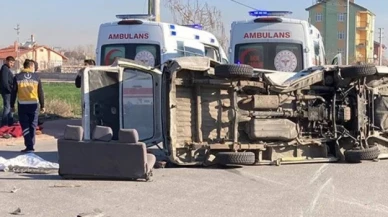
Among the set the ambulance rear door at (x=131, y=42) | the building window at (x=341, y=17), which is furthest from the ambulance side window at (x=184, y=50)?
the building window at (x=341, y=17)

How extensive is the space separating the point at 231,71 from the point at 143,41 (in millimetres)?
3656

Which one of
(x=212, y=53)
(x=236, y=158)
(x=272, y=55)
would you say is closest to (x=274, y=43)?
(x=272, y=55)

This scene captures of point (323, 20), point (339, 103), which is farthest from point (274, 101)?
point (323, 20)

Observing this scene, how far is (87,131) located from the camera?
11.2 meters

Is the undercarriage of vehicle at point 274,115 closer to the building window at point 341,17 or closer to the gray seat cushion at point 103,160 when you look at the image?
the gray seat cushion at point 103,160

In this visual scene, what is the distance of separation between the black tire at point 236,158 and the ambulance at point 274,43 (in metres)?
3.75

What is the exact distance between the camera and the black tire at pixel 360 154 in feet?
36.7

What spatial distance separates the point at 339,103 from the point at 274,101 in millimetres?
1186

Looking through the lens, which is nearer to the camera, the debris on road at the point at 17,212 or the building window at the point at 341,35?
the debris on road at the point at 17,212

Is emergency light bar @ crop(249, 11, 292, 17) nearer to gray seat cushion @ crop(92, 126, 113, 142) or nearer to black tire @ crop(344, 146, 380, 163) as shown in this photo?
black tire @ crop(344, 146, 380, 163)

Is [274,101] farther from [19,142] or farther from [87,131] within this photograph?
[19,142]

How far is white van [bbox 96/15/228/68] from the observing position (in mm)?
13656

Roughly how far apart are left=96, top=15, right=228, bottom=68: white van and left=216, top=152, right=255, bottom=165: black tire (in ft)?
11.1

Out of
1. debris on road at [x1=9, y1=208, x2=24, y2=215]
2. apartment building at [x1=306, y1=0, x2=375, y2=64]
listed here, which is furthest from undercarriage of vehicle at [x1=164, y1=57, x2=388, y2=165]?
apartment building at [x1=306, y1=0, x2=375, y2=64]
